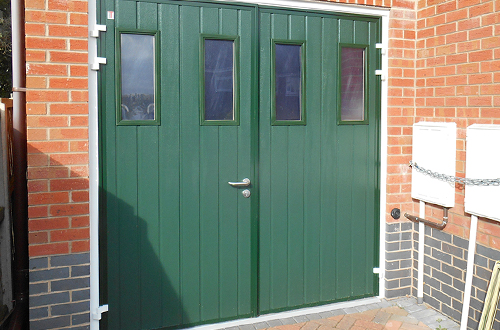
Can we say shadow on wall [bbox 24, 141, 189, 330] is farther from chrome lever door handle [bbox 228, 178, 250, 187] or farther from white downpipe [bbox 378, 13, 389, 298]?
white downpipe [bbox 378, 13, 389, 298]

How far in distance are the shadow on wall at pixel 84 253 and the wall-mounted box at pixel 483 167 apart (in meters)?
2.41

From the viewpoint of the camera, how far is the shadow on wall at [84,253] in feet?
10.6

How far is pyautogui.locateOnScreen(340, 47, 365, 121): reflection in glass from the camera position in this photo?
4.09 m

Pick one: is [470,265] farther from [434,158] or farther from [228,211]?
[228,211]

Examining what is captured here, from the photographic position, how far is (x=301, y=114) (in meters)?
3.95

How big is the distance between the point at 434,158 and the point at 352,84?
0.95 m

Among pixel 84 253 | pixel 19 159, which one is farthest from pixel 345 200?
pixel 19 159

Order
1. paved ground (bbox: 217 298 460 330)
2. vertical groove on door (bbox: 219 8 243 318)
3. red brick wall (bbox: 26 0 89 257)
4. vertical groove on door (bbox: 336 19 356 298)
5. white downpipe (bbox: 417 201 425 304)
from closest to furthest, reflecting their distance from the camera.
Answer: red brick wall (bbox: 26 0 89 257) < vertical groove on door (bbox: 219 8 243 318) < paved ground (bbox: 217 298 460 330) < vertical groove on door (bbox: 336 19 356 298) < white downpipe (bbox: 417 201 425 304)

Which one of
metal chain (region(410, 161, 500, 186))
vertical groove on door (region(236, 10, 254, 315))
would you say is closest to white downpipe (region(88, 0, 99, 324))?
vertical groove on door (region(236, 10, 254, 315))

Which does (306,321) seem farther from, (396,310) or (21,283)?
(21,283)

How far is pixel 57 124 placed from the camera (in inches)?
128

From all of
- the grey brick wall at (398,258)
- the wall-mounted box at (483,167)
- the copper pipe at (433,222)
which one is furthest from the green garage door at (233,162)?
the wall-mounted box at (483,167)

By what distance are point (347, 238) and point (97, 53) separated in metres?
2.60

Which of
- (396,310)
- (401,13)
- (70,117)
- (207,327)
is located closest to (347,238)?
(396,310)
